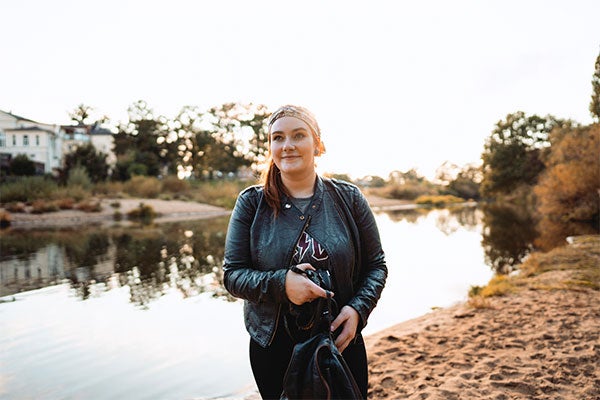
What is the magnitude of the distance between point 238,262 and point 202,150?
53.6 metres

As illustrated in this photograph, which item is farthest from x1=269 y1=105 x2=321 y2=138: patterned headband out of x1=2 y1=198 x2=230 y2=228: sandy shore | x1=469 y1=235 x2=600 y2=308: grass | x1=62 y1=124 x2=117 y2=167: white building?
x1=62 y1=124 x2=117 y2=167: white building

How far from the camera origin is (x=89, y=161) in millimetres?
35000

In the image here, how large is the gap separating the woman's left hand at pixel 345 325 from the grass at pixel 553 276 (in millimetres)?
5257

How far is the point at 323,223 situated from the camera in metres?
1.85

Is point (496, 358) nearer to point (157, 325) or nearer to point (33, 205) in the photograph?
point (157, 325)

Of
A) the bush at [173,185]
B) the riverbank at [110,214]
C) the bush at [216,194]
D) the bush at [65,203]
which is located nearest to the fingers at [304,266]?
the riverbank at [110,214]

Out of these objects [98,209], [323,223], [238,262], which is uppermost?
[323,223]

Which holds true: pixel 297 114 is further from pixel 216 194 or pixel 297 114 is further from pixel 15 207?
pixel 216 194

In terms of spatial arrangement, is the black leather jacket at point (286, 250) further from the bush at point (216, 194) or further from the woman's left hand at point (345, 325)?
the bush at point (216, 194)

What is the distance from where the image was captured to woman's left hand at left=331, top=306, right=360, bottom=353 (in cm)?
172

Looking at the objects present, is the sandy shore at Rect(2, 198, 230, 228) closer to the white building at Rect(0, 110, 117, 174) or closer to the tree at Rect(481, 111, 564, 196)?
the white building at Rect(0, 110, 117, 174)

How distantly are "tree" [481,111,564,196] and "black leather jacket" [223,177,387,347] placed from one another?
46267 mm

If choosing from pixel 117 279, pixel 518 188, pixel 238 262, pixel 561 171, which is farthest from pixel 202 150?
pixel 238 262

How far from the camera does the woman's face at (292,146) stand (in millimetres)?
1856
